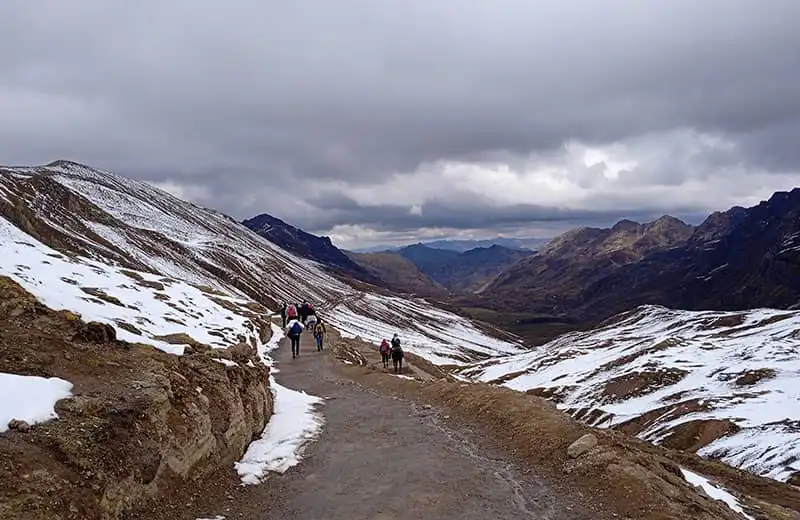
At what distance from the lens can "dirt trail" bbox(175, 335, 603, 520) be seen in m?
14.8

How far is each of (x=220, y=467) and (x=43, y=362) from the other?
5.71 m

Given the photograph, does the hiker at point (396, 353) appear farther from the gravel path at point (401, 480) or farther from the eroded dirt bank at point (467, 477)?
the gravel path at point (401, 480)

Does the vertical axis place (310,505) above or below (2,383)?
below

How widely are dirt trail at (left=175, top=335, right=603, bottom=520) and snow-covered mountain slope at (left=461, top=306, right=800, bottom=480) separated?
38.6 meters

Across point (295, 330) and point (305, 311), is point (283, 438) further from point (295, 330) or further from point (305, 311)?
point (305, 311)

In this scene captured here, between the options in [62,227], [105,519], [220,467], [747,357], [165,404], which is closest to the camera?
[105,519]

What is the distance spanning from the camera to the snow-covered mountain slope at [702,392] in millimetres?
56344

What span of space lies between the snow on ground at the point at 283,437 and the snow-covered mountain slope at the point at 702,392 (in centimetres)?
4000

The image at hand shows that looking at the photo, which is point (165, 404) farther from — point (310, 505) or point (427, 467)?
point (427, 467)

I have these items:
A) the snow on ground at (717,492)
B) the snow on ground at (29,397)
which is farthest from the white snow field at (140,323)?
the snow on ground at (717,492)

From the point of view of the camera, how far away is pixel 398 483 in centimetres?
1689

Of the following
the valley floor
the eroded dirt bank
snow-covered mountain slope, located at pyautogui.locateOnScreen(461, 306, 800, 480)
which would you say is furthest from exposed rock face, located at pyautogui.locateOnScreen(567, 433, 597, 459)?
snow-covered mountain slope, located at pyautogui.locateOnScreen(461, 306, 800, 480)

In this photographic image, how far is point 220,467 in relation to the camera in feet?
55.6

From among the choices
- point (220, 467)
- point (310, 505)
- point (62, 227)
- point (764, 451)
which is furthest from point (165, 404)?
point (62, 227)
